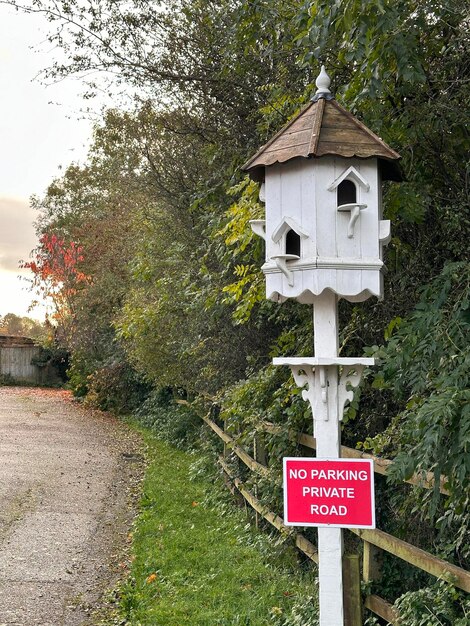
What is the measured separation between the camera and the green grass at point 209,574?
5492 millimetres

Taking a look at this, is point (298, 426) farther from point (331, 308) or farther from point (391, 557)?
point (331, 308)

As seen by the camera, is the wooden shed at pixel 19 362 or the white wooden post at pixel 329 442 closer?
the white wooden post at pixel 329 442

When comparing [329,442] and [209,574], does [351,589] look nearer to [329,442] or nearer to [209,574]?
[329,442]

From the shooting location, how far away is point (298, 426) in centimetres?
645

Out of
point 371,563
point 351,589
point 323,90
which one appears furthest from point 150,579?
point 323,90

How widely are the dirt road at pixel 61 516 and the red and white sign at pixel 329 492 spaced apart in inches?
124

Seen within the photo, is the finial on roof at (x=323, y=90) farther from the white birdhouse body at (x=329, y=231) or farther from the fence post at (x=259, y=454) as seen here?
the fence post at (x=259, y=454)

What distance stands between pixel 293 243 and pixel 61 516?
21.9ft

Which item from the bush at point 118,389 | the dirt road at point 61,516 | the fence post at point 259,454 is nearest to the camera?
the dirt road at point 61,516

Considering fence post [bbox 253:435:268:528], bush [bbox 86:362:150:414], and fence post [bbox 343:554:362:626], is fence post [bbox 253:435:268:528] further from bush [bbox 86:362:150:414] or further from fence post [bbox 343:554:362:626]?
bush [bbox 86:362:150:414]

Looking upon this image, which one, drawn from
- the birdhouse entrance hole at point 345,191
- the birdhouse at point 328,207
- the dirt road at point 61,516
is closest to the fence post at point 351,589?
the birdhouse at point 328,207

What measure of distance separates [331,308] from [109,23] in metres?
5.74

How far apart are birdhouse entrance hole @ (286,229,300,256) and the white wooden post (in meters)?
0.39

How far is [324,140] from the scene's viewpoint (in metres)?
3.63
